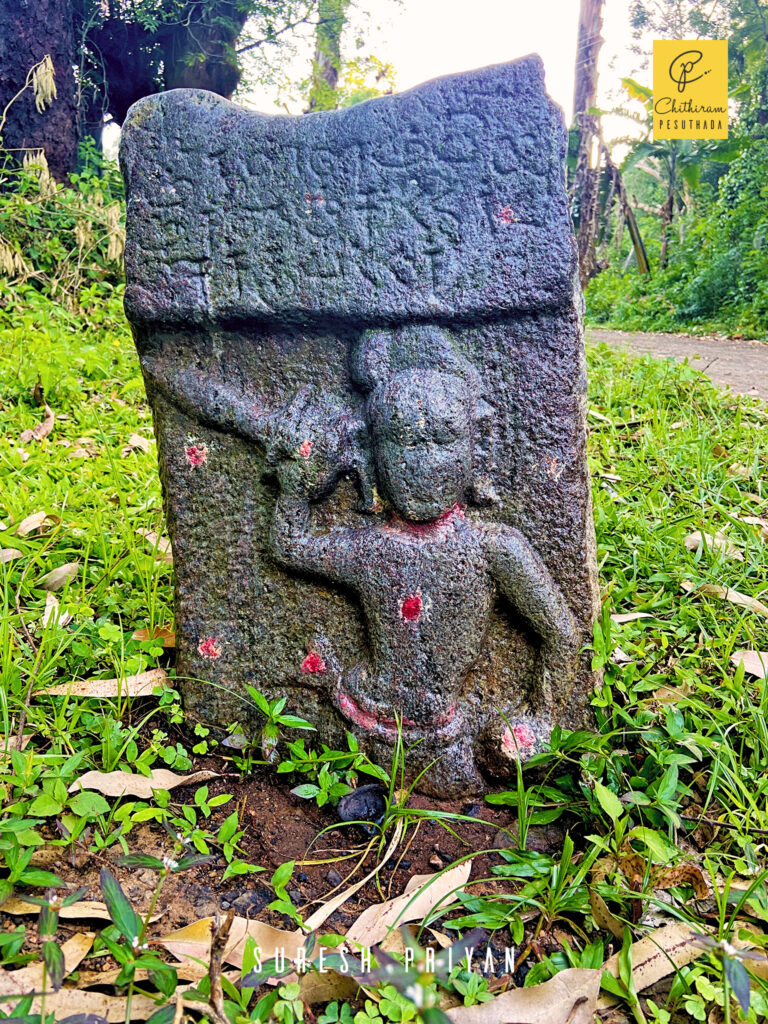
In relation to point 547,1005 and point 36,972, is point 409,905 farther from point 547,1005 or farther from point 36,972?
→ point 36,972

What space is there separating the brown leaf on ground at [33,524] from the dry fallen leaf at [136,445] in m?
0.71

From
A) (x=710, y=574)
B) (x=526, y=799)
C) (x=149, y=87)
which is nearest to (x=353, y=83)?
(x=149, y=87)

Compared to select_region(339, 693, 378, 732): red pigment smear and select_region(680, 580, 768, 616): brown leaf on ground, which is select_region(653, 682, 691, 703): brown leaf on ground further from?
select_region(339, 693, 378, 732): red pigment smear

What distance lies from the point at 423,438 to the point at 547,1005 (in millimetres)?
938

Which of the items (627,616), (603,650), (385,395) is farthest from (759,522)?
(385,395)

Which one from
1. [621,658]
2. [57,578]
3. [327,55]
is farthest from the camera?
[327,55]

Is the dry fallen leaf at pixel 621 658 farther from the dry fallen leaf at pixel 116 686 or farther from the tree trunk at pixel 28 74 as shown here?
the tree trunk at pixel 28 74

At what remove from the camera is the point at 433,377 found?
1.52 m

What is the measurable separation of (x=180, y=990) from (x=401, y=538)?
0.83m

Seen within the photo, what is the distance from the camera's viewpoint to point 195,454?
165 cm

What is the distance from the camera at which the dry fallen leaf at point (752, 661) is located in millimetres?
1763

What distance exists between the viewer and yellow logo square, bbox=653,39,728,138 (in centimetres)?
677

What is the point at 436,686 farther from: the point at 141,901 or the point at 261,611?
the point at 141,901

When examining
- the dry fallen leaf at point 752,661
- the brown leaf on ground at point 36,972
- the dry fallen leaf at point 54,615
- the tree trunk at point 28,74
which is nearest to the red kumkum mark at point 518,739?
the dry fallen leaf at point 752,661
